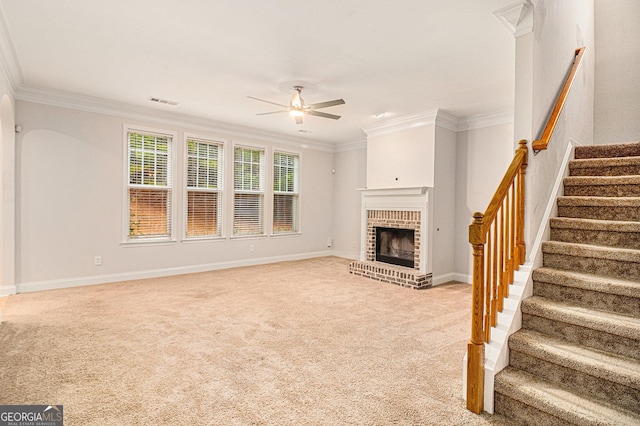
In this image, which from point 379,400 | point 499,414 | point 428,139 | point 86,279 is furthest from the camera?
point 428,139

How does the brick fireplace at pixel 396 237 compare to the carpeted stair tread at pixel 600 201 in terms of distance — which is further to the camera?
the brick fireplace at pixel 396 237

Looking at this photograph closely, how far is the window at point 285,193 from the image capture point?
7.20 m

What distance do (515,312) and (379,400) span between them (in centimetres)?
103

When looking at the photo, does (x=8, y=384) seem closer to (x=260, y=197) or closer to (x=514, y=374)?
(x=514, y=374)

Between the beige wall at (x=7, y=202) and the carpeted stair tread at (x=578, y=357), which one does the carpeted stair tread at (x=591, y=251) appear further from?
the beige wall at (x=7, y=202)

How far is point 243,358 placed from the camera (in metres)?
2.67

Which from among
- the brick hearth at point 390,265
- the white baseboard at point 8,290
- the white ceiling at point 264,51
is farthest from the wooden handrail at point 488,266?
the white baseboard at point 8,290

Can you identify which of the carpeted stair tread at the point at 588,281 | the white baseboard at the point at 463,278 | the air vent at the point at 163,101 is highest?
the air vent at the point at 163,101

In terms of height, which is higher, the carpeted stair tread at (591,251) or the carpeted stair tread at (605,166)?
the carpeted stair tread at (605,166)

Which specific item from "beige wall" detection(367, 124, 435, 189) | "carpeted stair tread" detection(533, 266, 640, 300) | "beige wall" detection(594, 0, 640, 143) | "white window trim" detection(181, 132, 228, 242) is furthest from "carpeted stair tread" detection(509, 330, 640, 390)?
"white window trim" detection(181, 132, 228, 242)

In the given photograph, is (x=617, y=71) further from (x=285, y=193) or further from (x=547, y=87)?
Answer: (x=285, y=193)

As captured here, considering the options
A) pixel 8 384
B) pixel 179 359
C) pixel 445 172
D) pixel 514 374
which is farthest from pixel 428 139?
pixel 8 384

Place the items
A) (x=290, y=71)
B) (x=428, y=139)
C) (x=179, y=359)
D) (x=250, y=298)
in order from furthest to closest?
1. (x=428, y=139)
2. (x=250, y=298)
3. (x=290, y=71)
4. (x=179, y=359)

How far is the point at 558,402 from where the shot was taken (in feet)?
5.79
